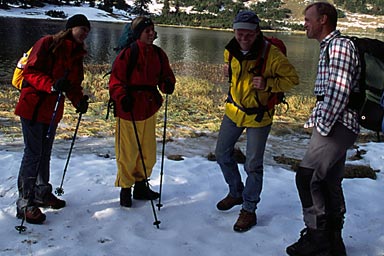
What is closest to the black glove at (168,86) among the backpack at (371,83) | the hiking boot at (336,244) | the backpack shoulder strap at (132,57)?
the backpack shoulder strap at (132,57)

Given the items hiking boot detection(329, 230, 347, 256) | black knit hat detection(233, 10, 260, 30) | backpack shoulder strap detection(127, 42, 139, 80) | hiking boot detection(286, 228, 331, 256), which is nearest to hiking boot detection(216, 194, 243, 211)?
hiking boot detection(286, 228, 331, 256)

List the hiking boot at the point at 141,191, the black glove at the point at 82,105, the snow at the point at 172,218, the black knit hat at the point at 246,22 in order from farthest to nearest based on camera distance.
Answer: the hiking boot at the point at 141,191
the black glove at the point at 82,105
the black knit hat at the point at 246,22
the snow at the point at 172,218

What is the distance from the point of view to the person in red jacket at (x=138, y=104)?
441 centimetres

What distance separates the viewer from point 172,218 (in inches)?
178

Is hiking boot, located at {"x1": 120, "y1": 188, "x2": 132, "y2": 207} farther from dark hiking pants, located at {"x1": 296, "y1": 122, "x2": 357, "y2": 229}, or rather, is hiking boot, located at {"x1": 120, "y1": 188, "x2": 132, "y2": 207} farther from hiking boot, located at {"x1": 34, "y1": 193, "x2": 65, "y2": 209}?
dark hiking pants, located at {"x1": 296, "y1": 122, "x2": 357, "y2": 229}

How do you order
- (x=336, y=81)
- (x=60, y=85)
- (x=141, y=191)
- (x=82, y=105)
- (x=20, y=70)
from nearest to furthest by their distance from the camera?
1. (x=336, y=81)
2. (x=60, y=85)
3. (x=20, y=70)
4. (x=82, y=105)
5. (x=141, y=191)

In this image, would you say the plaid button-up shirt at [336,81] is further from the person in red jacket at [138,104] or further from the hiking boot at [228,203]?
the person in red jacket at [138,104]

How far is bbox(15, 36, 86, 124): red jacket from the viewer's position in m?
3.98

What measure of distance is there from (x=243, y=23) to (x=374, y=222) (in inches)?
107

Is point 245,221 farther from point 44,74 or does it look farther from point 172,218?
point 44,74

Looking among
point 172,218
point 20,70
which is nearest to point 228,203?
point 172,218

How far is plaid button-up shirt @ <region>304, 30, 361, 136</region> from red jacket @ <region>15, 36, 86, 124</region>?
2.56m

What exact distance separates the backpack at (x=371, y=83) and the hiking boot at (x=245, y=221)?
166 centimetres

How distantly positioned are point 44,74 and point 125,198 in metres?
1.74
